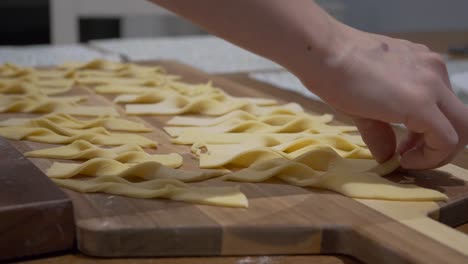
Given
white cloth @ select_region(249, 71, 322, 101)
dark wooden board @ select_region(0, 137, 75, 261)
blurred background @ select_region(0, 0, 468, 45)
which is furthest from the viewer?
blurred background @ select_region(0, 0, 468, 45)

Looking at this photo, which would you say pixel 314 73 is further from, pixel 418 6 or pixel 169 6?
pixel 418 6

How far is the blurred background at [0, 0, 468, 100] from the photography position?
1.70m

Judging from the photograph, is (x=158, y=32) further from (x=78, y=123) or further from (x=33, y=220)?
(x=33, y=220)

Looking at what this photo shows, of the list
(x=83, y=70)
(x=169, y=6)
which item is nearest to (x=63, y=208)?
(x=169, y=6)

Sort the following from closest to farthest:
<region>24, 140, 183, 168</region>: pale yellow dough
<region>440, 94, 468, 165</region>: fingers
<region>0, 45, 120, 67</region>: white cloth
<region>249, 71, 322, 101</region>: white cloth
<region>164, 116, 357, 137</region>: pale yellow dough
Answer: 1. <region>440, 94, 468, 165</region>: fingers
2. <region>24, 140, 183, 168</region>: pale yellow dough
3. <region>164, 116, 357, 137</region>: pale yellow dough
4. <region>249, 71, 322, 101</region>: white cloth
5. <region>0, 45, 120, 67</region>: white cloth

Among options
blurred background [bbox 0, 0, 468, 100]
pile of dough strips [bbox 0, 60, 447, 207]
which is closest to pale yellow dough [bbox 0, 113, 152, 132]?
pile of dough strips [bbox 0, 60, 447, 207]

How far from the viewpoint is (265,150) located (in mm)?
841

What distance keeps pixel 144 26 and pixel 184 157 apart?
239cm

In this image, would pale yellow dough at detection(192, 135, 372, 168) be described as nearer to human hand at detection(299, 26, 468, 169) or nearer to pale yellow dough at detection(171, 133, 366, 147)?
pale yellow dough at detection(171, 133, 366, 147)

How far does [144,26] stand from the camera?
3199 millimetres

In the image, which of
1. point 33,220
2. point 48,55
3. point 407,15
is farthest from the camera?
point 407,15

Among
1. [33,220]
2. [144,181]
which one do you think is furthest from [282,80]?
[33,220]

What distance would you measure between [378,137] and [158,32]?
2.59 metres

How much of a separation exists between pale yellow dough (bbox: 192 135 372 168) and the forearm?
0.17 meters
